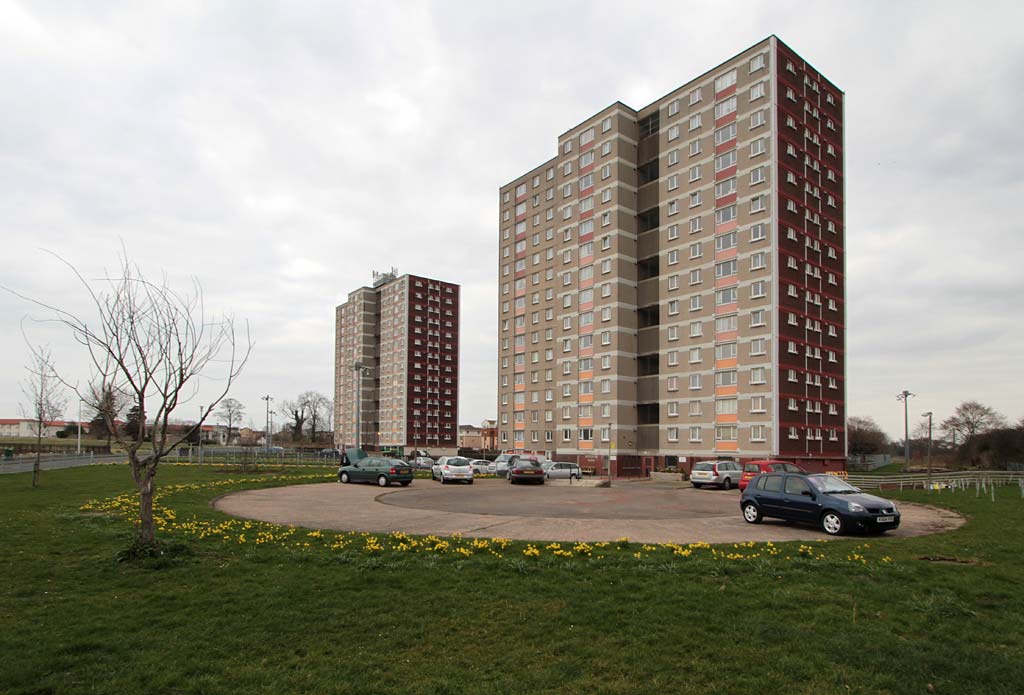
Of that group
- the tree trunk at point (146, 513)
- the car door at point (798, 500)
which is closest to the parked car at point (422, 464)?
the car door at point (798, 500)

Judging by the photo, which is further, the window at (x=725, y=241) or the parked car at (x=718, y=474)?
the window at (x=725, y=241)

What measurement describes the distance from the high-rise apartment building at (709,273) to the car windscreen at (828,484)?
32.9m

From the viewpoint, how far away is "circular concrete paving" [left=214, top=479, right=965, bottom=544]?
51.1ft

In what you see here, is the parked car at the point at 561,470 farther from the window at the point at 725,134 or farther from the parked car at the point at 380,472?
the window at the point at 725,134

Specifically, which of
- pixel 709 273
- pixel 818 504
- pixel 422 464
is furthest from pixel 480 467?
pixel 818 504

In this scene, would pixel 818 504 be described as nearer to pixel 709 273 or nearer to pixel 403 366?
pixel 709 273

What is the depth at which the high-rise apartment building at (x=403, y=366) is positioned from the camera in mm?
123562

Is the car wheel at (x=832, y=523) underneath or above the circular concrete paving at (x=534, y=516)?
above

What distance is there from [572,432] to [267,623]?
58643mm

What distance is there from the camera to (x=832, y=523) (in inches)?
617

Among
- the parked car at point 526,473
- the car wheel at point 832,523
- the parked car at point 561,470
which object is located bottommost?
the parked car at point 561,470

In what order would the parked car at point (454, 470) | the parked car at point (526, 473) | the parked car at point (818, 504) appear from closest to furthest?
the parked car at point (818, 504) → the parked car at point (454, 470) → the parked car at point (526, 473)

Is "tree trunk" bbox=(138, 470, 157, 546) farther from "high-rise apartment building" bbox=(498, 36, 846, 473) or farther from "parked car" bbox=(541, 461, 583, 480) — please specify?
"high-rise apartment building" bbox=(498, 36, 846, 473)

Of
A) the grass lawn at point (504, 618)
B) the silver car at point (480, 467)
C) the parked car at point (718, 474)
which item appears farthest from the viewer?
the silver car at point (480, 467)
